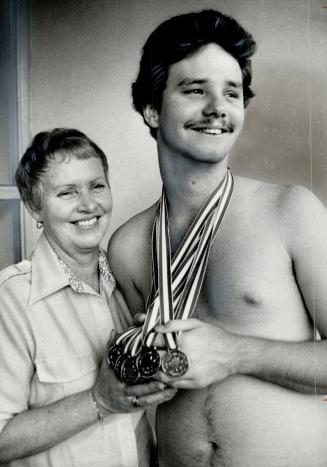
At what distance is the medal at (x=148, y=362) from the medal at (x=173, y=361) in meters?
0.01

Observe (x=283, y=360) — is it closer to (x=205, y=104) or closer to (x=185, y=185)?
(x=185, y=185)

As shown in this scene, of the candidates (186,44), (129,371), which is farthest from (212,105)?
(129,371)

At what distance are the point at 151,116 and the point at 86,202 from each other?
0.25m

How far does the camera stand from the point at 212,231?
1226mm

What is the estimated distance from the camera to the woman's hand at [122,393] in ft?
3.80

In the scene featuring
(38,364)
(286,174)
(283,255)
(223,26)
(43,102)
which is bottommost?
(38,364)

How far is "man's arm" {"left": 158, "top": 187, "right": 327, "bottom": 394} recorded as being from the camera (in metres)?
1.15

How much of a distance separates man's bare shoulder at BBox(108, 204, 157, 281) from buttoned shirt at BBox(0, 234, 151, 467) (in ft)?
0.30

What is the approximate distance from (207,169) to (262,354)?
16.8 inches

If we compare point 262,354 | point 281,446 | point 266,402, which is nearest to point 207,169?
point 262,354

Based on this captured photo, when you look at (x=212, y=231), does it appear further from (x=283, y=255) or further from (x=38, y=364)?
(x=38, y=364)

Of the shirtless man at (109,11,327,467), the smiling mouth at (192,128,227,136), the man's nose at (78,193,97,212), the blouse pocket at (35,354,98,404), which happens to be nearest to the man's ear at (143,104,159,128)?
the shirtless man at (109,11,327,467)

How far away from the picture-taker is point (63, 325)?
1297 millimetres

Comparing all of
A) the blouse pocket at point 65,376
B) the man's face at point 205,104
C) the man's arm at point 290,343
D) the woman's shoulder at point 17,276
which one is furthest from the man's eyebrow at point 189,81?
the blouse pocket at point 65,376
